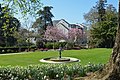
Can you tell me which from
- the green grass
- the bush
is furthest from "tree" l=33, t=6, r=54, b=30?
the bush

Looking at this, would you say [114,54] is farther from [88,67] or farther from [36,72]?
[88,67]

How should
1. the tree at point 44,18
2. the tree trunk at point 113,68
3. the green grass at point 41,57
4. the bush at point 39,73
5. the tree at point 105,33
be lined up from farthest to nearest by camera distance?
the tree at point 44,18 < the tree at point 105,33 < the green grass at point 41,57 < the bush at point 39,73 < the tree trunk at point 113,68

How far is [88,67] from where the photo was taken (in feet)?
33.2

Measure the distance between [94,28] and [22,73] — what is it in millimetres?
45941

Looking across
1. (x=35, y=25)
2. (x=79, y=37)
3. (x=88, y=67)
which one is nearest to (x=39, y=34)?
(x=35, y=25)

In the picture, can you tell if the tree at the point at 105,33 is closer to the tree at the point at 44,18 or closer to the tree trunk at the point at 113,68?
the tree at the point at 44,18

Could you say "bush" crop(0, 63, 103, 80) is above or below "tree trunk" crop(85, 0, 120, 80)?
below

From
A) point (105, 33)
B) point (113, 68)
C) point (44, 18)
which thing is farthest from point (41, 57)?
point (44, 18)

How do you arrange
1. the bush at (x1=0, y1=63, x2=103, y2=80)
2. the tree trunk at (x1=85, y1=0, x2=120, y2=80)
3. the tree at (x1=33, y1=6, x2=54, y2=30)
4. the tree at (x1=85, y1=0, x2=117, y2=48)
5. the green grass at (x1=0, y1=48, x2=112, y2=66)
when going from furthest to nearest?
the tree at (x1=33, y1=6, x2=54, y2=30) → the tree at (x1=85, y1=0, x2=117, y2=48) → the green grass at (x1=0, y1=48, x2=112, y2=66) → the bush at (x1=0, y1=63, x2=103, y2=80) → the tree trunk at (x1=85, y1=0, x2=120, y2=80)

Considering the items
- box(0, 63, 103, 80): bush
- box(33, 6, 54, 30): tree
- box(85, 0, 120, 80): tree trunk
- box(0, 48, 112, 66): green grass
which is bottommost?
box(0, 48, 112, 66): green grass

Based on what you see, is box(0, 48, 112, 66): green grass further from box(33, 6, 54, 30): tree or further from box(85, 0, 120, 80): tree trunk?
box(33, 6, 54, 30): tree

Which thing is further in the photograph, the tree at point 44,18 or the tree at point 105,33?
the tree at point 44,18

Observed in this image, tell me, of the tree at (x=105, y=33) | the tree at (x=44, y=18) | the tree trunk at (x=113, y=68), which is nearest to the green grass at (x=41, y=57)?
Answer: the tree trunk at (x=113, y=68)

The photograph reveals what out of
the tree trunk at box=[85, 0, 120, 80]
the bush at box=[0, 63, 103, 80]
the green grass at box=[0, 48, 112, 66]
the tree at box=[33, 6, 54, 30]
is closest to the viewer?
the tree trunk at box=[85, 0, 120, 80]
